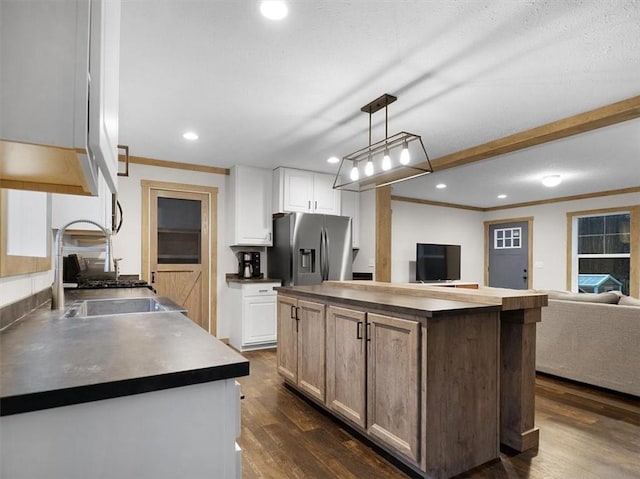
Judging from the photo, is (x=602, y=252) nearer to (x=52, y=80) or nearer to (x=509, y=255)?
(x=509, y=255)

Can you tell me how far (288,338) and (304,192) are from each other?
2342 mm

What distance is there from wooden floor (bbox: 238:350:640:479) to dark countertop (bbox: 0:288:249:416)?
1212mm

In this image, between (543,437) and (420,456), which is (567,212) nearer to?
(543,437)

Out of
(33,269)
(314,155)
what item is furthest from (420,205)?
(33,269)

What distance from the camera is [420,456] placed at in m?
1.84

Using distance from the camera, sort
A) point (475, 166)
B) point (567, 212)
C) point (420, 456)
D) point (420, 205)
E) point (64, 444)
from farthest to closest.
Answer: point (420, 205)
point (567, 212)
point (475, 166)
point (420, 456)
point (64, 444)

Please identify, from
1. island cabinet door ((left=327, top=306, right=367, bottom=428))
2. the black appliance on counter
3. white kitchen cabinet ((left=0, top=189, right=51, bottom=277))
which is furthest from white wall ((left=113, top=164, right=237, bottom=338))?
island cabinet door ((left=327, top=306, right=367, bottom=428))

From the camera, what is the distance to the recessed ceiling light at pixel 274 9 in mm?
1752

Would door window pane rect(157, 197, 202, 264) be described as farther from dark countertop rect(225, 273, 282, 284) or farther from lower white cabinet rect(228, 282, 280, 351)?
lower white cabinet rect(228, 282, 280, 351)

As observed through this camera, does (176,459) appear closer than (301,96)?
Yes

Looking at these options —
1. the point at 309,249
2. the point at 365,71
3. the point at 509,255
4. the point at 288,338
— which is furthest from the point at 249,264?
the point at 509,255

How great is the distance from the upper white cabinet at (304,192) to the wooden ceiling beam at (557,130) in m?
1.65

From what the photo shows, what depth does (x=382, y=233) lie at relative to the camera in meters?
5.42

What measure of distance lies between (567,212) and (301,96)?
6640 mm
